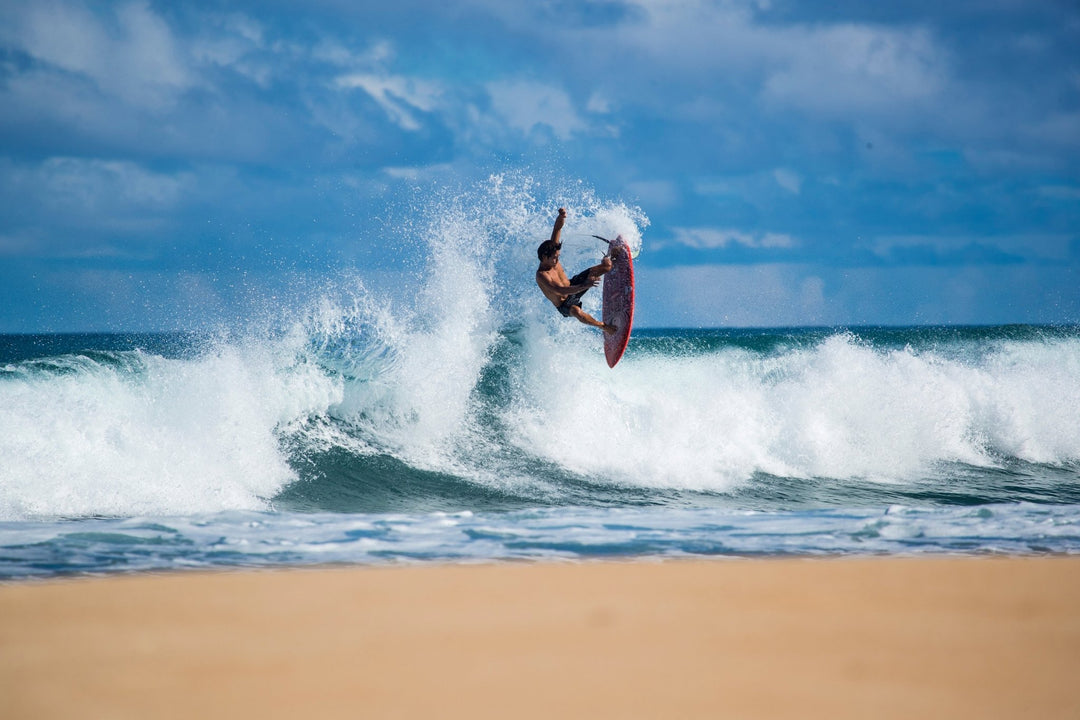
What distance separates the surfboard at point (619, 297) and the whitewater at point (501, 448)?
0.56 meters

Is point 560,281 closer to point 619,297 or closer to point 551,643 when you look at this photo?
point 619,297

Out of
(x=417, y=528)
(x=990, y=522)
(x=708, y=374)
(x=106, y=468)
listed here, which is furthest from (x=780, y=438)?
(x=106, y=468)

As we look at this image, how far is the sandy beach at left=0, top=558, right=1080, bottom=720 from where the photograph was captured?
11.0 feet

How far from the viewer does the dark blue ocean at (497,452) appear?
6.57m

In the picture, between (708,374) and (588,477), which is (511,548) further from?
(708,374)

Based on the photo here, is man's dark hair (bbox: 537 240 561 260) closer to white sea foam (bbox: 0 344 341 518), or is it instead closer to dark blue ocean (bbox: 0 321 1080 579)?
dark blue ocean (bbox: 0 321 1080 579)

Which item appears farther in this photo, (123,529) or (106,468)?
(106,468)

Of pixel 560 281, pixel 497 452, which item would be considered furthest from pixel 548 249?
pixel 497 452

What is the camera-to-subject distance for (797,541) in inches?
256

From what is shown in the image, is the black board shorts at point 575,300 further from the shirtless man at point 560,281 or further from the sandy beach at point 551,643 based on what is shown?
the sandy beach at point 551,643

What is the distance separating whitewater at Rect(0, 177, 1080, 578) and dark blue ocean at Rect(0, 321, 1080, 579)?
0.12 ft

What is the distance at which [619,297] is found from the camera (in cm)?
995

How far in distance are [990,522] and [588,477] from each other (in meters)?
4.43

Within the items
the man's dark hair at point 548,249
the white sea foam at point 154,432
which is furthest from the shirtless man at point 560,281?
the white sea foam at point 154,432
